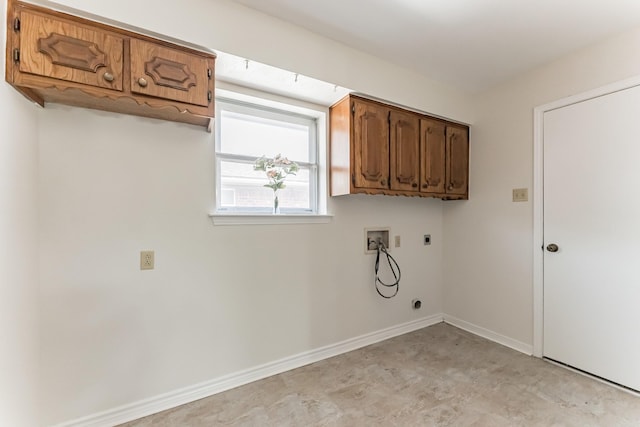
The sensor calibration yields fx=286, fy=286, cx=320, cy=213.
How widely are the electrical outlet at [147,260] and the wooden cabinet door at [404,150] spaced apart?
1.87 metres

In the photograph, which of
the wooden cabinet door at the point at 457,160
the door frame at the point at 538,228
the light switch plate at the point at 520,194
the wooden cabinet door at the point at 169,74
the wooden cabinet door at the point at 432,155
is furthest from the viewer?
the wooden cabinet door at the point at 457,160

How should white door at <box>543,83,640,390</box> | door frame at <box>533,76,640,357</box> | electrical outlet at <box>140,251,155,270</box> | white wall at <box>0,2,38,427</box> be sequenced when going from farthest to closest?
door frame at <box>533,76,640,357</box> < white door at <box>543,83,640,390</box> < electrical outlet at <box>140,251,155,270</box> < white wall at <box>0,2,38,427</box>

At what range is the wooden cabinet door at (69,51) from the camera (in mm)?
1275

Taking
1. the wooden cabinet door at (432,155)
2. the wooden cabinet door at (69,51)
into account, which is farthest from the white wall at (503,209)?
the wooden cabinet door at (69,51)

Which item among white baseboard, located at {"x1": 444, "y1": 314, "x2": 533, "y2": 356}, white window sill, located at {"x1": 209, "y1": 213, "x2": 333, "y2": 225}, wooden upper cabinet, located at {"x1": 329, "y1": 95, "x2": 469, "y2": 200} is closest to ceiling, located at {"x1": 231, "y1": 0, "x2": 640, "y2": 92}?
wooden upper cabinet, located at {"x1": 329, "y1": 95, "x2": 469, "y2": 200}

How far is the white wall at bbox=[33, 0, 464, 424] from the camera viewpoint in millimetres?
1564

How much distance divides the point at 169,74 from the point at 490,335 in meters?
3.42

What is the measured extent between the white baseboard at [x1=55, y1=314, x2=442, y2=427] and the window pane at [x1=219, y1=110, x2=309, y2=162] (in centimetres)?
165

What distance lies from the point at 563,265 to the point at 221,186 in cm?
279

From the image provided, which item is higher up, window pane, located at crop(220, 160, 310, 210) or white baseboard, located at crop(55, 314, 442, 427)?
window pane, located at crop(220, 160, 310, 210)

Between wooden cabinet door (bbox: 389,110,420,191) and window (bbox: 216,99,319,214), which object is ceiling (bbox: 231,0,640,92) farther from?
window (bbox: 216,99,319,214)

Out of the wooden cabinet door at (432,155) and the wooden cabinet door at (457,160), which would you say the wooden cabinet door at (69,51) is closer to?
the wooden cabinet door at (432,155)

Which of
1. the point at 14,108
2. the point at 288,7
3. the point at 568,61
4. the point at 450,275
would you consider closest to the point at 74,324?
the point at 14,108

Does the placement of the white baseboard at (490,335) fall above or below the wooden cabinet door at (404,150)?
below
